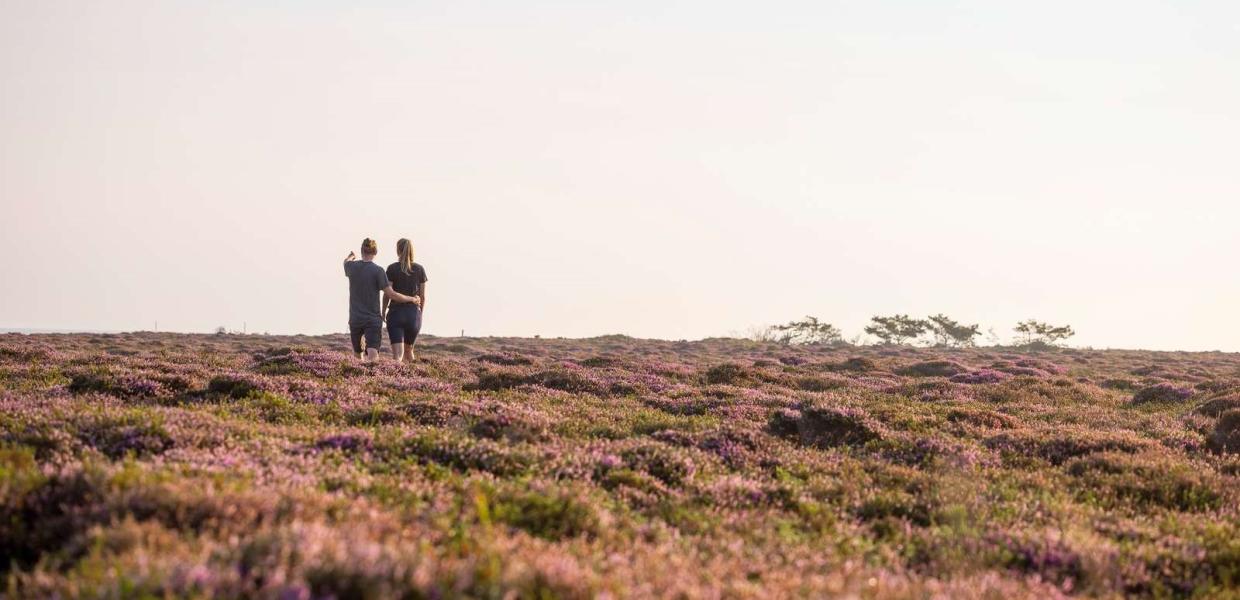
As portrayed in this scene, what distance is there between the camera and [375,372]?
16812mm

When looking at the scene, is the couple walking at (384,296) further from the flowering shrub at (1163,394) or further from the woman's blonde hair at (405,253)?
the flowering shrub at (1163,394)

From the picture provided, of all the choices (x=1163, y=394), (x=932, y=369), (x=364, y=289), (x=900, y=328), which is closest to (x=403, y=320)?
(x=364, y=289)

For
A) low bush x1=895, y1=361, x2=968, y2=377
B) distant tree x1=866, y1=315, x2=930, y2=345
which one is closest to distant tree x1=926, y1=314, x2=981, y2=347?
distant tree x1=866, y1=315, x2=930, y2=345

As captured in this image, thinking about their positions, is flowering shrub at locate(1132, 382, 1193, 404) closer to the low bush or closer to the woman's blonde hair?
the low bush

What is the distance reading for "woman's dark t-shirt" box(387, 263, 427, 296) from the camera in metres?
17.5

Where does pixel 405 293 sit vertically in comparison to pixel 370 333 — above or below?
above

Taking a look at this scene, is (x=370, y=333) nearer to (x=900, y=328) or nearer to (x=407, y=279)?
(x=407, y=279)

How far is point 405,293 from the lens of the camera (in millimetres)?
Answer: 17812

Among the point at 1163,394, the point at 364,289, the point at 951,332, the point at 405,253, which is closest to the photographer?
the point at 364,289

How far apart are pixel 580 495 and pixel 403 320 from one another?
42.0 ft

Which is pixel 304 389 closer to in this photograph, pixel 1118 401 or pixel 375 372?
pixel 375 372

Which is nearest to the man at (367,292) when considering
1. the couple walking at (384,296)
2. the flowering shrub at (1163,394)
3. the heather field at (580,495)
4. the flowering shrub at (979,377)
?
the couple walking at (384,296)

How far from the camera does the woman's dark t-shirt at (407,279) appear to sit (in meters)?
17.5

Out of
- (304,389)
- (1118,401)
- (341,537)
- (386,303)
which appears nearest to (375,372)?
(386,303)
